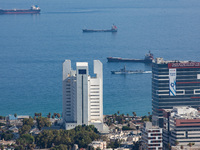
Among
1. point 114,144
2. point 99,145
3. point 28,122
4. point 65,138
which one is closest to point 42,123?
point 28,122

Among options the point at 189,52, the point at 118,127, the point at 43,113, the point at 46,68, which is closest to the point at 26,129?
the point at 118,127

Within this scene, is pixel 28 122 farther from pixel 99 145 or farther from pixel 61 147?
pixel 99 145

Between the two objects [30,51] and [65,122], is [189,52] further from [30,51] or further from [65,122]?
[65,122]

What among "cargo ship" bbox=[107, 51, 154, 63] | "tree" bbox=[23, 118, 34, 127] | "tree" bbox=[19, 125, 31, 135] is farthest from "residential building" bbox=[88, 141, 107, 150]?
"cargo ship" bbox=[107, 51, 154, 63]

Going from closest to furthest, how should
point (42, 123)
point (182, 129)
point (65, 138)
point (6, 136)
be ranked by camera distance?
point (182, 129) < point (65, 138) < point (6, 136) < point (42, 123)

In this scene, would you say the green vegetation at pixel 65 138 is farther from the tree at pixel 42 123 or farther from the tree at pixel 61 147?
the tree at pixel 42 123

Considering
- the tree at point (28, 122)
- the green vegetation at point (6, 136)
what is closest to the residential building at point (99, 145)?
the green vegetation at point (6, 136)
